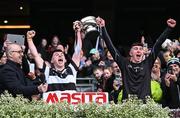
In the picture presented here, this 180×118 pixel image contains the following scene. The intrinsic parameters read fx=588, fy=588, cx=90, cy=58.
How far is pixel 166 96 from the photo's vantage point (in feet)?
28.6

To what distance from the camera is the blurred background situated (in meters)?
19.2

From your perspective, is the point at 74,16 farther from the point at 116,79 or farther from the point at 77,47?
the point at 77,47

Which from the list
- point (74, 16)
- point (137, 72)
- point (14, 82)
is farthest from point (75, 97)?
point (74, 16)

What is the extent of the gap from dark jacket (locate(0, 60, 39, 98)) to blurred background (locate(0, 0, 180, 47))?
11066 millimetres

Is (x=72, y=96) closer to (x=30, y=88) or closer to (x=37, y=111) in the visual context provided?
(x=30, y=88)

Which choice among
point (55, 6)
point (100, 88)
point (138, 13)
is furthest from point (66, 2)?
point (100, 88)

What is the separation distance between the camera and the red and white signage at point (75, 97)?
734cm

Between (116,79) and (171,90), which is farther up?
(116,79)

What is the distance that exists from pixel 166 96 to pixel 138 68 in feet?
2.55

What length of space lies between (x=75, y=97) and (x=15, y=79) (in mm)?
867

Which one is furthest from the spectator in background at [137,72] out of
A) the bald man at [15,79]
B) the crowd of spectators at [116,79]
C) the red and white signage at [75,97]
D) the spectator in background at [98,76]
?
the spectator in background at [98,76]

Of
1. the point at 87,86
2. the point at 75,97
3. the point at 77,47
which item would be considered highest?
the point at 77,47

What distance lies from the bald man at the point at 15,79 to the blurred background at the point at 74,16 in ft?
35.8

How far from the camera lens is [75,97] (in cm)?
746
